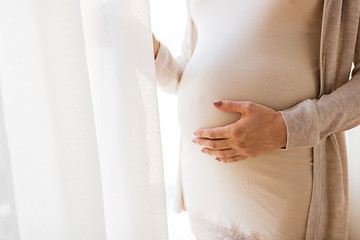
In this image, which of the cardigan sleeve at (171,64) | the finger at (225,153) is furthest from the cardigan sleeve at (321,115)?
the cardigan sleeve at (171,64)

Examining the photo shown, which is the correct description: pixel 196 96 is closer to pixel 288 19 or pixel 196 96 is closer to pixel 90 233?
pixel 288 19

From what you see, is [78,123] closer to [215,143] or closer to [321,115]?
[215,143]

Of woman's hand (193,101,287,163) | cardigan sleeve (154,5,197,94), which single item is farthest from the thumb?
cardigan sleeve (154,5,197,94)

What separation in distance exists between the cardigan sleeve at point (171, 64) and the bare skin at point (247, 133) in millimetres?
247

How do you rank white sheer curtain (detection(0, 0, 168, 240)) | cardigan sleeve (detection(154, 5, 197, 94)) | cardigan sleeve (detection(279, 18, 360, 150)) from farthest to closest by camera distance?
cardigan sleeve (detection(154, 5, 197, 94)) → cardigan sleeve (detection(279, 18, 360, 150)) → white sheer curtain (detection(0, 0, 168, 240))

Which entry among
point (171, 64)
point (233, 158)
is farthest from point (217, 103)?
point (171, 64)

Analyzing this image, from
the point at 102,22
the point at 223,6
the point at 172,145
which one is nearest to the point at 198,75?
the point at 223,6

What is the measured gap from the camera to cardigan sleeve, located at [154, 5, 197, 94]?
0.77 metres

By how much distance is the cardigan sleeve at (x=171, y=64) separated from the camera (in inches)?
30.5

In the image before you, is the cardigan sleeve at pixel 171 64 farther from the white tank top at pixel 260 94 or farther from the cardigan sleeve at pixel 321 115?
the cardigan sleeve at pixel 321 115

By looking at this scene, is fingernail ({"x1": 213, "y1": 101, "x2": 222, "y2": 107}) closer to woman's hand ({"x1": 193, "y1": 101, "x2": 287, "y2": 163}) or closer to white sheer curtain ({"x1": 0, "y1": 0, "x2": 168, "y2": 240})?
woman's hand ({"x1": 193, "y1": 101, "x2": 287, "y2": 163})

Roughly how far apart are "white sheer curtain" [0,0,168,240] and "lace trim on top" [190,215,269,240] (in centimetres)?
27

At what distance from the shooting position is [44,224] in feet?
1.16

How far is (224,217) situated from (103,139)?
16.2 inches
